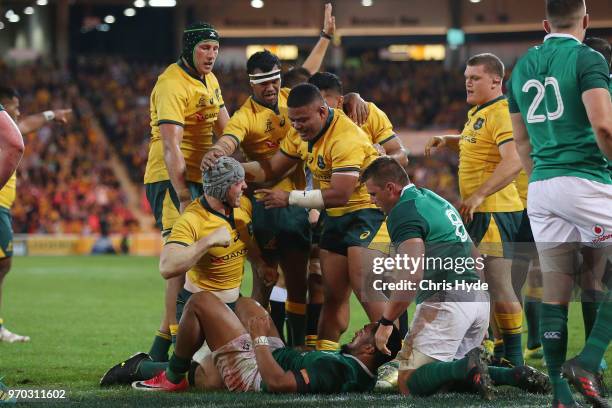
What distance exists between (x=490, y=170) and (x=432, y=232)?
2.09 meters

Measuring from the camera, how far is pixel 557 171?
17.9 ft

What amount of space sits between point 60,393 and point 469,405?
109 inches

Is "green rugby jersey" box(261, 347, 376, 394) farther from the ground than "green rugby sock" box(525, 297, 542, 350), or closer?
farther from the ground

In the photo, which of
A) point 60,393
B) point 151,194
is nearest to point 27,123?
point 151,194

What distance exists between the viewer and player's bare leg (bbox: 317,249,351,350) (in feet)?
24.2

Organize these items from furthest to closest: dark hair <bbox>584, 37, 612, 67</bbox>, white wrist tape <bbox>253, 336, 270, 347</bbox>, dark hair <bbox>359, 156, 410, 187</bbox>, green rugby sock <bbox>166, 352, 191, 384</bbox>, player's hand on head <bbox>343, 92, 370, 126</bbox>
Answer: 1. player's hand on head <bbox>343, 92, 370, 126</bbox>
2. dark hair <bbox>584, 37, 612, 67</bbox>
3. green rugby sock <bbox>166, 352, 191, 384</bbox>
4. white wrist tape <bbox>253, 336, 270, 347</bbox>
5. dark hair <bbox>359, 156, 410, 187</bbox>

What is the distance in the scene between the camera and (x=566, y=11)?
552cm

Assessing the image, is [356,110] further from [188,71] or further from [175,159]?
[175,159]

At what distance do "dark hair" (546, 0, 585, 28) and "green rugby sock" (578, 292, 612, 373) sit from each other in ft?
5.35

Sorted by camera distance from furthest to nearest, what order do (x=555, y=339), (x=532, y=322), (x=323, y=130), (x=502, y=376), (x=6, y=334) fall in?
(x=6, y=334) → (x=532, y=322) → (x=323, y=130) → (x=502, y=376) → (x=555, y=339)

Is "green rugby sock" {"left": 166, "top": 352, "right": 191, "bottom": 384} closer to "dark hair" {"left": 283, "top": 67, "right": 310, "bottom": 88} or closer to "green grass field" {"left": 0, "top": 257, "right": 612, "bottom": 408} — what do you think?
"green grass field" {"left": 0, "top": 257, "right": 612, "bottom": 408}

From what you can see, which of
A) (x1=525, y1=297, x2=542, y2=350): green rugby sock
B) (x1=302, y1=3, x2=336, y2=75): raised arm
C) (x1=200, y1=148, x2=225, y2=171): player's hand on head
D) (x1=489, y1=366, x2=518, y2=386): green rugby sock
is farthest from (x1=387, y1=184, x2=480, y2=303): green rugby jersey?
(x1=302, y1=3, x2=336, y2=75): raised arm

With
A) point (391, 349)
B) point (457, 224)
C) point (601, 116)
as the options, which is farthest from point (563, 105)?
point (391, 349)

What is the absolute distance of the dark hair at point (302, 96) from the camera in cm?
702
